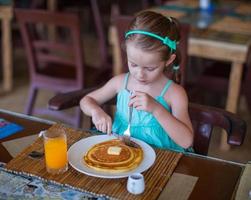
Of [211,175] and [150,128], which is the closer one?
[211,175]

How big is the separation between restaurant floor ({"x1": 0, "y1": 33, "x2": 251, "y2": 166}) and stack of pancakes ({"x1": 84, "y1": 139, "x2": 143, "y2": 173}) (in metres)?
1.50

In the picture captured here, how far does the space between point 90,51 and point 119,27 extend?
2.31 meters

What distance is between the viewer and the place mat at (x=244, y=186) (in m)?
1.02

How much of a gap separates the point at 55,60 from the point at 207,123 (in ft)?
4.04

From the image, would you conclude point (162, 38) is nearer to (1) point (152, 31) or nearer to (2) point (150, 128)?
(1) point (152, 31)

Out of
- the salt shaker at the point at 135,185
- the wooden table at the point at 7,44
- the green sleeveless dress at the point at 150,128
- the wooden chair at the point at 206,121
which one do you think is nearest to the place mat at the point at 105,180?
the salt shaker at the point at 135,185

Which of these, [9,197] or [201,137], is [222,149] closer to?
[201,137]

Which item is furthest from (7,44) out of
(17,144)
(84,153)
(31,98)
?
(84,153)

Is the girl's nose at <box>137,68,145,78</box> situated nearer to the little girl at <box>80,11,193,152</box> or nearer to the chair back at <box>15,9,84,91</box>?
the little girl at <box>80,11,193,152</box>

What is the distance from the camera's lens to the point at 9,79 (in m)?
3.50

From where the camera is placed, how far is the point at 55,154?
1.06m

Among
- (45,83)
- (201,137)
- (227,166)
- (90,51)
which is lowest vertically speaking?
(90,51)

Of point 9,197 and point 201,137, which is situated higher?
point 9,197

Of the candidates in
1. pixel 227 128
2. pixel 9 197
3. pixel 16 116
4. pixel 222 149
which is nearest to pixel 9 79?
pixel 222 149
